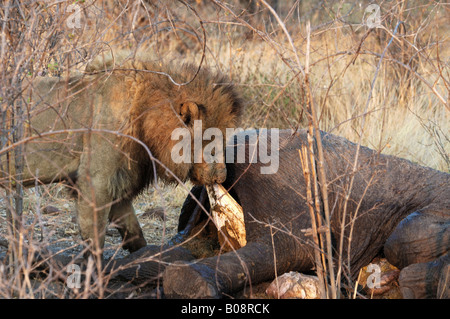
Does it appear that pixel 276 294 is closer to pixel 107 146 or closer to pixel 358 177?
pixel 358 177

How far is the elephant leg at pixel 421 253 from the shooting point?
12.0 ft

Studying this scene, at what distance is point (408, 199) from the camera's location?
4.33 metres

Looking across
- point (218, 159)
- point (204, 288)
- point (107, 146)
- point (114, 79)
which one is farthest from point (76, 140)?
point (204, 288)

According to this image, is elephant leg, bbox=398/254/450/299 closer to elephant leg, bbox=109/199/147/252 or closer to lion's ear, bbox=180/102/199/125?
lion's ear, bbox=180/102/199/125

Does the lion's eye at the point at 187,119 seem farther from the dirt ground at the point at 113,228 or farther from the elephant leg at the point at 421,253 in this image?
the elephant leg at the point at 421,253

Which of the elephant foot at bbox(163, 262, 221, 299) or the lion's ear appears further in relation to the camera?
the lion's ear

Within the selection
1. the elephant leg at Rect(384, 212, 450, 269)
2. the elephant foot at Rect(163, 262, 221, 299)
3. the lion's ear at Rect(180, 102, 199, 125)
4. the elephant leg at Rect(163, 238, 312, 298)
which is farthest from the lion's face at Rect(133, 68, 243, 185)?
the elephant leg at Rect(384, 212, 450, 269)

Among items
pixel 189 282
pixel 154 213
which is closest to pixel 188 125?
pixel 189 282

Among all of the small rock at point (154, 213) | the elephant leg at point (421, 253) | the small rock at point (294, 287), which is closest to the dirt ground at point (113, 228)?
the small rock at point (154, 213)

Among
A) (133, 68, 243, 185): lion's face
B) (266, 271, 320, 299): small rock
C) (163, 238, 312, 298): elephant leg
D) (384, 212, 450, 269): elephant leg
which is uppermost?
(133, 68, 243, 185): lion's face

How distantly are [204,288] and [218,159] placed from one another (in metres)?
1.11

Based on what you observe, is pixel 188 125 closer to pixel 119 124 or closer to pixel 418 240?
pixel 119 124

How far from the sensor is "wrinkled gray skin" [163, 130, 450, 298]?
369 cm

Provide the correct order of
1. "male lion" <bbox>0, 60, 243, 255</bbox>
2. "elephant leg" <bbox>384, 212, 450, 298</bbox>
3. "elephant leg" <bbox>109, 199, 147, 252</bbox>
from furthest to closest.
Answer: "elephant leg" <bbox>109, 199, 147, 252</bbox> < "male lion" <bbox>0, 60, 243, 255</bbox> < "elephant leg" <bbox>384, 212, 450, 298</bbox>
